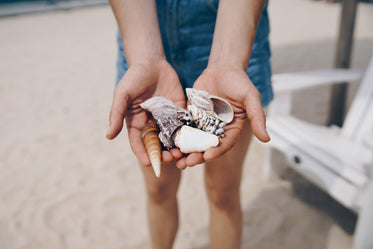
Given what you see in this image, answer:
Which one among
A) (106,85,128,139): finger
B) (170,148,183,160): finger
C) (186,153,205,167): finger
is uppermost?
(106,85,128,139): finger

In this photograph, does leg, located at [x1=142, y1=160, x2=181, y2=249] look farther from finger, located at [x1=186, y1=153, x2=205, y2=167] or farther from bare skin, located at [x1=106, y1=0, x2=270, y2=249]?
finger, located at [x1=186, y1=153, x2=205, y2=167]

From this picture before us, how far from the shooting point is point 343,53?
293 cm

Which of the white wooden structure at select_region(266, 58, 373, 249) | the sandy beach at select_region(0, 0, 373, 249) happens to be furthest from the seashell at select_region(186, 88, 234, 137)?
the sandy beach at select_region(0, 0, 373, 249)

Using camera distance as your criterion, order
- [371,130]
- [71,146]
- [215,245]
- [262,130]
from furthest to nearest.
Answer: [71,146]
[371,130]
[215,245]
[262,130]

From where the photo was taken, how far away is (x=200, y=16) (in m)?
1.21

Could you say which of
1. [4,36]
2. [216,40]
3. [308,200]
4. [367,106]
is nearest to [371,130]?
[367,106]

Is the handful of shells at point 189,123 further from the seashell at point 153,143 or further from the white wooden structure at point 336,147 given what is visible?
the white wooden structure at point 336,147

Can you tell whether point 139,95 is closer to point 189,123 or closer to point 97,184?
point 189,123

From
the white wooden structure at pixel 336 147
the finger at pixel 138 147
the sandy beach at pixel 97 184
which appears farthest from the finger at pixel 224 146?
the sandy beach at pixel 97 184

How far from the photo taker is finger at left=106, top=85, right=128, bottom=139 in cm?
102

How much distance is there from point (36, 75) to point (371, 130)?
564 centimetres

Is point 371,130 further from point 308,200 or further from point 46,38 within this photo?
point 46,38

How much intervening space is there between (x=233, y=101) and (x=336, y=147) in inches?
51.8

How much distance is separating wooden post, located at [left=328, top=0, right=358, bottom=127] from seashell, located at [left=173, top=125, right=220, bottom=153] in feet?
7.74
